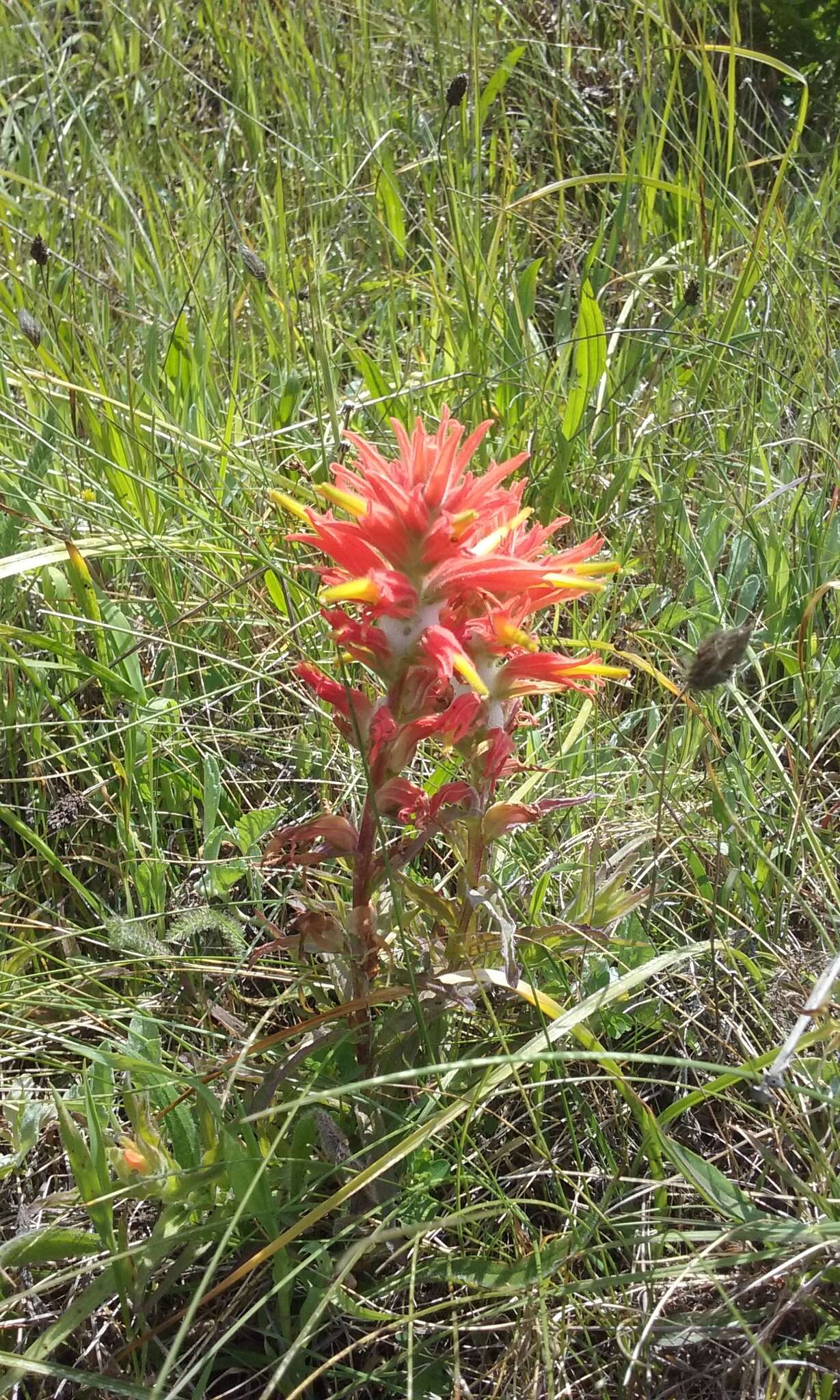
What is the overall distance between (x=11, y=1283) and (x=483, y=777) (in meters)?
0.65

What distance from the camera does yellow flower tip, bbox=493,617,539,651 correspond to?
0.97m

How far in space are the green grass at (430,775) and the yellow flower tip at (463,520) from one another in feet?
1.47

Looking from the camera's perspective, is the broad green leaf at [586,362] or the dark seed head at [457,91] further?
the broad green leaf at [586,362]

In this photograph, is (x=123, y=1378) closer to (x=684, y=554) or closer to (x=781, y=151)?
(x=684, y=554)

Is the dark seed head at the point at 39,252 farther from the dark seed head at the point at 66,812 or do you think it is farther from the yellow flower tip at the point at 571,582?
the yellow flower tip at the point at 571,582

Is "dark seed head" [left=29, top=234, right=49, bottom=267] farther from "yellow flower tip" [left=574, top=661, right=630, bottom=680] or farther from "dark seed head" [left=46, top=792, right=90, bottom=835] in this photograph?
"yellow flower tip" [left=574, top=661, right=630, bottom=680]

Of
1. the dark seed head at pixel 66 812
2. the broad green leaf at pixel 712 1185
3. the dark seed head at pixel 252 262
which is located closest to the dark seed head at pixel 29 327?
the dark seed head at pixel 252 262

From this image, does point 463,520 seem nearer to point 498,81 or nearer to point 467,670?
point 467,670

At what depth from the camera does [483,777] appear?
110 cm

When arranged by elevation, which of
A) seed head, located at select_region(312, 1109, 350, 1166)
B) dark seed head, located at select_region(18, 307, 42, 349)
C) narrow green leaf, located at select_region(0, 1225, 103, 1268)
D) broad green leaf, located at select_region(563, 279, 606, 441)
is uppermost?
dark seed head, located at select_region(18, 307, 42, 349)

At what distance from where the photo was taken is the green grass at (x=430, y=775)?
101cm

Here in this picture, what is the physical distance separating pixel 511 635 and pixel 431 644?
73mm

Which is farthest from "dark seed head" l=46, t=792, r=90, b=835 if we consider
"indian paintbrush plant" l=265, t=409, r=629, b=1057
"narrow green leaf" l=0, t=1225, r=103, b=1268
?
"narrow green leaf" l=0, t=1225, r=103, b=1268

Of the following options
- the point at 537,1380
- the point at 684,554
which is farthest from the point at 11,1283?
the point at 684,554
